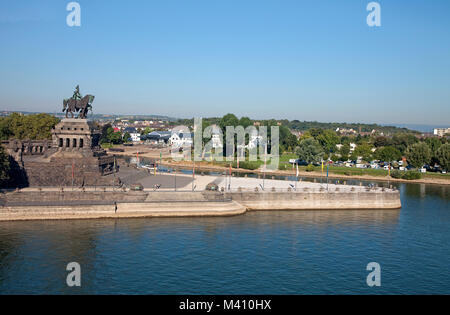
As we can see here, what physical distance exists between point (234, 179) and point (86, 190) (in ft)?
84.8

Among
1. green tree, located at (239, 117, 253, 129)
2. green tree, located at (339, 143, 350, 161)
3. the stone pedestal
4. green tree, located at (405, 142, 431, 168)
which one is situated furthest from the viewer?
green tree, located at (239, 117, 253, 129)

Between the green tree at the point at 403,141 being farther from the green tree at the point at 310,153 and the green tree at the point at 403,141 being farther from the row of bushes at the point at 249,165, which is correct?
the row of bushes at the point at 249,165

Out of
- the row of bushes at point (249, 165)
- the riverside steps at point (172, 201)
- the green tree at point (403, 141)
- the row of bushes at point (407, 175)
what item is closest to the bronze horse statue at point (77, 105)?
the riverside steps at point (172, 201)

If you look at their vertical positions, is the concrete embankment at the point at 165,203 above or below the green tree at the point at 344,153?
below

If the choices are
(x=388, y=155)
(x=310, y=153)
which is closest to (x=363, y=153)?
(x=388, y=155)

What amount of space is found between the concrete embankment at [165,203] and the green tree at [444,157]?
144ft

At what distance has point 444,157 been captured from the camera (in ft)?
315

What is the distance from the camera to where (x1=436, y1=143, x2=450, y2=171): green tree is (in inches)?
3735

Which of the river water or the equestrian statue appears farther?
the equestrian statue

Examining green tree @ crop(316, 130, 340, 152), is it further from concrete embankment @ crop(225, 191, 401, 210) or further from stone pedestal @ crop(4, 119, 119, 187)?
stone pedestal @ crop(4, 119, 119, 187)

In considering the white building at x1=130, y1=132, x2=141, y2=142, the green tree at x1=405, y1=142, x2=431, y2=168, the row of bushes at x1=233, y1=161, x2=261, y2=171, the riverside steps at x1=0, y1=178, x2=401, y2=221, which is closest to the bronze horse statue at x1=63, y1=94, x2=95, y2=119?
the riverside steps at x1=0, y1=178, x2=401, y2=221

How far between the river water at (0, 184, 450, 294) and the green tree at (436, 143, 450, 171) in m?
45.7

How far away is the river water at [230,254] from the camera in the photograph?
3169cm
